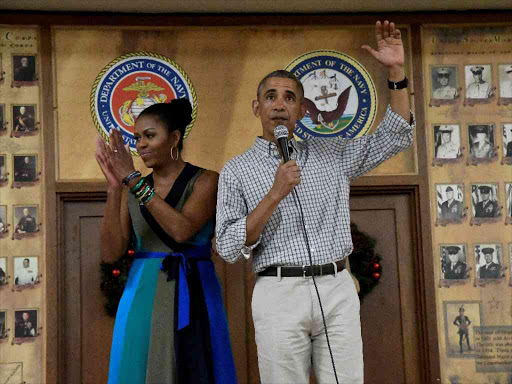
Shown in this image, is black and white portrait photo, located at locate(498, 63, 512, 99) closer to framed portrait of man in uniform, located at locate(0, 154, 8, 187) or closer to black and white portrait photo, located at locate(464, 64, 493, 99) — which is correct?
black and white portrait photo, located at locate(464, 64, 493, 99)

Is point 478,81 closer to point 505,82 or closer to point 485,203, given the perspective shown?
point 505,82

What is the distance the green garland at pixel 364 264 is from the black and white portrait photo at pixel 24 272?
6.39 feet

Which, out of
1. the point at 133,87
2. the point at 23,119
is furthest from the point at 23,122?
the point at 133,87

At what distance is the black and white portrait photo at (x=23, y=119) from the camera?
4.79 meters

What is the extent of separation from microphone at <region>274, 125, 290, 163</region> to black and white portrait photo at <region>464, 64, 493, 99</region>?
2.77m

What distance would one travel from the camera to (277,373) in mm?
2488

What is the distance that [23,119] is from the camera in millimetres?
4789

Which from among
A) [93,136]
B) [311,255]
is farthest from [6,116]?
[311,255]

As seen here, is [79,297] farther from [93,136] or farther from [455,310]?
[455,310]

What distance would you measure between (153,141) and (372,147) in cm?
83

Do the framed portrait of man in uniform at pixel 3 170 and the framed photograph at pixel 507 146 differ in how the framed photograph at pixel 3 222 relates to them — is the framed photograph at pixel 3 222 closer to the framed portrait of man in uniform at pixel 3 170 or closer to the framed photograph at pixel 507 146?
the framed portrait of man in uniform at pixel 3 170

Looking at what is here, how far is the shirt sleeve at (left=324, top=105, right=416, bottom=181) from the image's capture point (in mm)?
2785

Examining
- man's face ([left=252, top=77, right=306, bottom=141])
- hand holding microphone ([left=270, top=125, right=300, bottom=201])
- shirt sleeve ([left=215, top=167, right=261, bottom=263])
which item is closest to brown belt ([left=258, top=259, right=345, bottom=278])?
shirt sleeve ([left=215, top=167, right=261, bottom=263])

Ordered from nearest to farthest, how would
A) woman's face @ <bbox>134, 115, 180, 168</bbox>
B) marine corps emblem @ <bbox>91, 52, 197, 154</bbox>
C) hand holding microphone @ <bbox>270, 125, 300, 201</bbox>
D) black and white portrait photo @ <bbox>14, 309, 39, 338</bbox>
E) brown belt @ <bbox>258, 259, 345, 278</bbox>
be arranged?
1. hand holding microphone @ <bbox>270, 125, 300, 201</bbox>
2. brown belt @ <bbox>258, 259, 345, 278</bbox>
3. woman's face @ <bbox>134, 115, 180, 168</bbox>
4. black and white portrait photo @ <bbox>14, 309, 39, 338</bbox>
5. marine corps emblem @ <bbox>91, 52, 197, 154</bbox>
